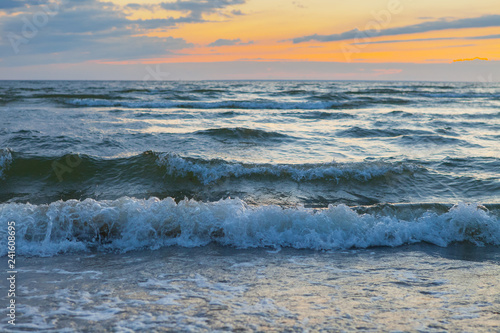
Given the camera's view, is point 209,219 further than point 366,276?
Yes

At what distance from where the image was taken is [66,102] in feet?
84.7

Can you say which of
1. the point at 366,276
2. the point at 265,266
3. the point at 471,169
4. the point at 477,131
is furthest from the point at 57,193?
the point at 477,131

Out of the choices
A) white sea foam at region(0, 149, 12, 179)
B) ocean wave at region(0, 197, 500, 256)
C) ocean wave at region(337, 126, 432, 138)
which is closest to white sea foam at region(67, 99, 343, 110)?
ocean wave at region(337, 126, 432, 138)

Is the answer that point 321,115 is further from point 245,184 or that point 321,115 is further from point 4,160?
point 4,160

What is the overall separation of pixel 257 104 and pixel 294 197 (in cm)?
→ 1922

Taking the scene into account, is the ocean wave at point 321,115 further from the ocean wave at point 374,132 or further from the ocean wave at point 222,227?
the ocean wave at point 222,227

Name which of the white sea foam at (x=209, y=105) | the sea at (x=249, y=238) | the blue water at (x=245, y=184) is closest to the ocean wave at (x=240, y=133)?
the blue water at (x=245, y=184)

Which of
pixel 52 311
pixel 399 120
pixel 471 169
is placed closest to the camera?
pixel 52 311

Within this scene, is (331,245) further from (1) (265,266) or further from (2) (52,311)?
(2) (52,311)

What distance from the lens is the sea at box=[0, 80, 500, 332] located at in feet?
11.4

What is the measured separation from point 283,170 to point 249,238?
10.9ft

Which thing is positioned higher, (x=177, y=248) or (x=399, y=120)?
(x=399, y=120)

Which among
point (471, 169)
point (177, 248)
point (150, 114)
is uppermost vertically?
point (150, 114)

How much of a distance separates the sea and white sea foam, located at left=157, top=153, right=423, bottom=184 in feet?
0.12
